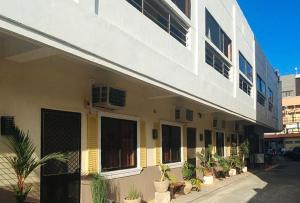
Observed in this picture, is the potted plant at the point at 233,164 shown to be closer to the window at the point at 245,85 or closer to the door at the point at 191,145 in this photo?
the window at the point at 245,85

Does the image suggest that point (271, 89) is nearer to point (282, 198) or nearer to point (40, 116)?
point (282, 198)

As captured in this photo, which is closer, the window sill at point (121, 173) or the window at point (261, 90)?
the window sill at point (121, 173)

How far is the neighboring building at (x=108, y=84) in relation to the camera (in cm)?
698

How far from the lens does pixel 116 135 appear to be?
11.1 meters

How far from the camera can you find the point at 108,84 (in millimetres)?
10258

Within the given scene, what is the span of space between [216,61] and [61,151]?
394 inches

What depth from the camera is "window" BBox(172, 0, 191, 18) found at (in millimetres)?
12581

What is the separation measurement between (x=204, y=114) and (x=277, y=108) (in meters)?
23.1

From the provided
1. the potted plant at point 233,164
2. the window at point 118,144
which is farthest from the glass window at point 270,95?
the window at point 118,144

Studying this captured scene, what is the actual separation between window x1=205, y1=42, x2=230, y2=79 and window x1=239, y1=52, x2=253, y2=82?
3219mm

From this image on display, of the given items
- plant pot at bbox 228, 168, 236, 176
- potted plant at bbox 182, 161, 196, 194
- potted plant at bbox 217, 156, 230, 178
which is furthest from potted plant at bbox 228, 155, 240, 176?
potted plant at bbox 182, 161, 196, 194

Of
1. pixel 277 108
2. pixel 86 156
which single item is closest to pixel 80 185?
pixel 86 156

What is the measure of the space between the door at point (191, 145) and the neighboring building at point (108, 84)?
65 mm

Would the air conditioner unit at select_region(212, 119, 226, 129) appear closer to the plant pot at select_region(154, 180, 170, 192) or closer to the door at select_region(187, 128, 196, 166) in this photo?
the door at select_region(187, 128, 196, 166)
